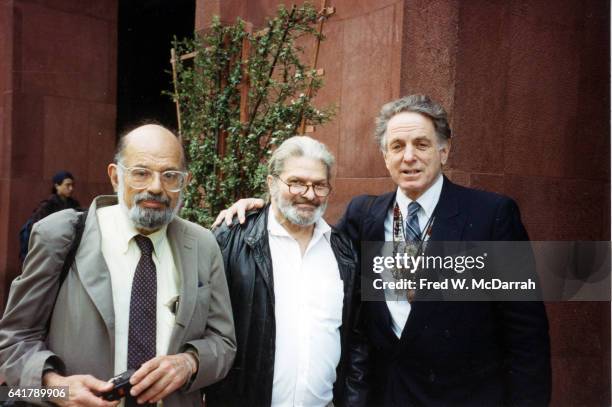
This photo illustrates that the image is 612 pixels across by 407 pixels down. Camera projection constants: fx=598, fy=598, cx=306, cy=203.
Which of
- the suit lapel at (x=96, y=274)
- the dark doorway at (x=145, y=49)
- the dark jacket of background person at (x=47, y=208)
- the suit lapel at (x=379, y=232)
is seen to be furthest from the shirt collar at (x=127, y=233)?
the dark doorway at (x=145, y=49)

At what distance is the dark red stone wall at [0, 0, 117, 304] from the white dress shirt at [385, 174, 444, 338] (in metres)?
6.74

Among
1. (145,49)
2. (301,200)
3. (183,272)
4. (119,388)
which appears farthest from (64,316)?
(145,49)

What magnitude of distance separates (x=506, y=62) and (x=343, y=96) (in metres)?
1.28

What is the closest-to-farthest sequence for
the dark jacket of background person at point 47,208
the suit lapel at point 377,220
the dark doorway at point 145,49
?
the suit lapel at point 377,220
the dark jacket of background person at point 47,208
the dark doorway at point 145,49

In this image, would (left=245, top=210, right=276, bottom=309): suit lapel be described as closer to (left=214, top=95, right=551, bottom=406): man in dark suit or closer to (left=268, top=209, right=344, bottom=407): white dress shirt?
(left=268, top=209, right=344, bottom=407): white dress shirt

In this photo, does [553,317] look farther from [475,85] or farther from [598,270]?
[475,85]

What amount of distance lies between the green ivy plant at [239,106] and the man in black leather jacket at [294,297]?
4.48 feet

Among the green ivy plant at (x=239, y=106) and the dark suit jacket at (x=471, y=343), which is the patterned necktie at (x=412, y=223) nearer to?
the dark suit jacket at (x=471, y=343)

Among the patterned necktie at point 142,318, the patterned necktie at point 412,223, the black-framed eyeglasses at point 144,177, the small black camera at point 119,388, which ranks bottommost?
the small black camera at point 119,388

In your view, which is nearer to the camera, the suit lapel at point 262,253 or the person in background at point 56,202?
the suit lapel at point 262,253

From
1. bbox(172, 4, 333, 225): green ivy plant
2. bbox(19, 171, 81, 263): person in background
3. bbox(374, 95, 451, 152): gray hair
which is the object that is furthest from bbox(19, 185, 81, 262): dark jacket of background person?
bbox(374, 95, 451, 152): gray hair

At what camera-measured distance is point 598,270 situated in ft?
14.1

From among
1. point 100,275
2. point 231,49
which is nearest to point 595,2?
point 231,49

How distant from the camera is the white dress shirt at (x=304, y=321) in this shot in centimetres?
265
